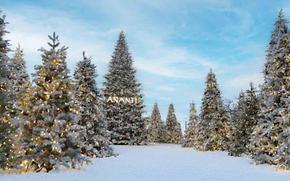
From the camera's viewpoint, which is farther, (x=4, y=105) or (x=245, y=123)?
(x=245, y=123)

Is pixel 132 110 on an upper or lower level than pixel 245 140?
upper

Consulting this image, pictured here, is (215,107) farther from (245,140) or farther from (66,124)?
(66,124)

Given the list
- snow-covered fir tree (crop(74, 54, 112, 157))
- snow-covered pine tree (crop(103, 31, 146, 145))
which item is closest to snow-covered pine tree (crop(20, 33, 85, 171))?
snow-covered fir tree (crop(74, 54, 112, 157))

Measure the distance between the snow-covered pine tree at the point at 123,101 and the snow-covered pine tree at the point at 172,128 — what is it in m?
30.9

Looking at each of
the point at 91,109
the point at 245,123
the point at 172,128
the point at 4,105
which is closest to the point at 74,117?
the point at 4,105

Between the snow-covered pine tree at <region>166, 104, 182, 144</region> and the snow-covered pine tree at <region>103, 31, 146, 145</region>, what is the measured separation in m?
30.9

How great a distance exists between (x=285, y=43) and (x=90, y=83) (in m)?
16.8

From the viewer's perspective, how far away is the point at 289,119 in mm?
24625

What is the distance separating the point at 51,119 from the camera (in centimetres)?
2223

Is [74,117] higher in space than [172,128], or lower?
lower

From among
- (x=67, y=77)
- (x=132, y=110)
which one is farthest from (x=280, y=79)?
(x=132, y=110)

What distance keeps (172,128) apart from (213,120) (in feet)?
130

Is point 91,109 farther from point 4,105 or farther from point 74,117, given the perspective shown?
point 4,105

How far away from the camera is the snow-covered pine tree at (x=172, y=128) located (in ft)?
294
